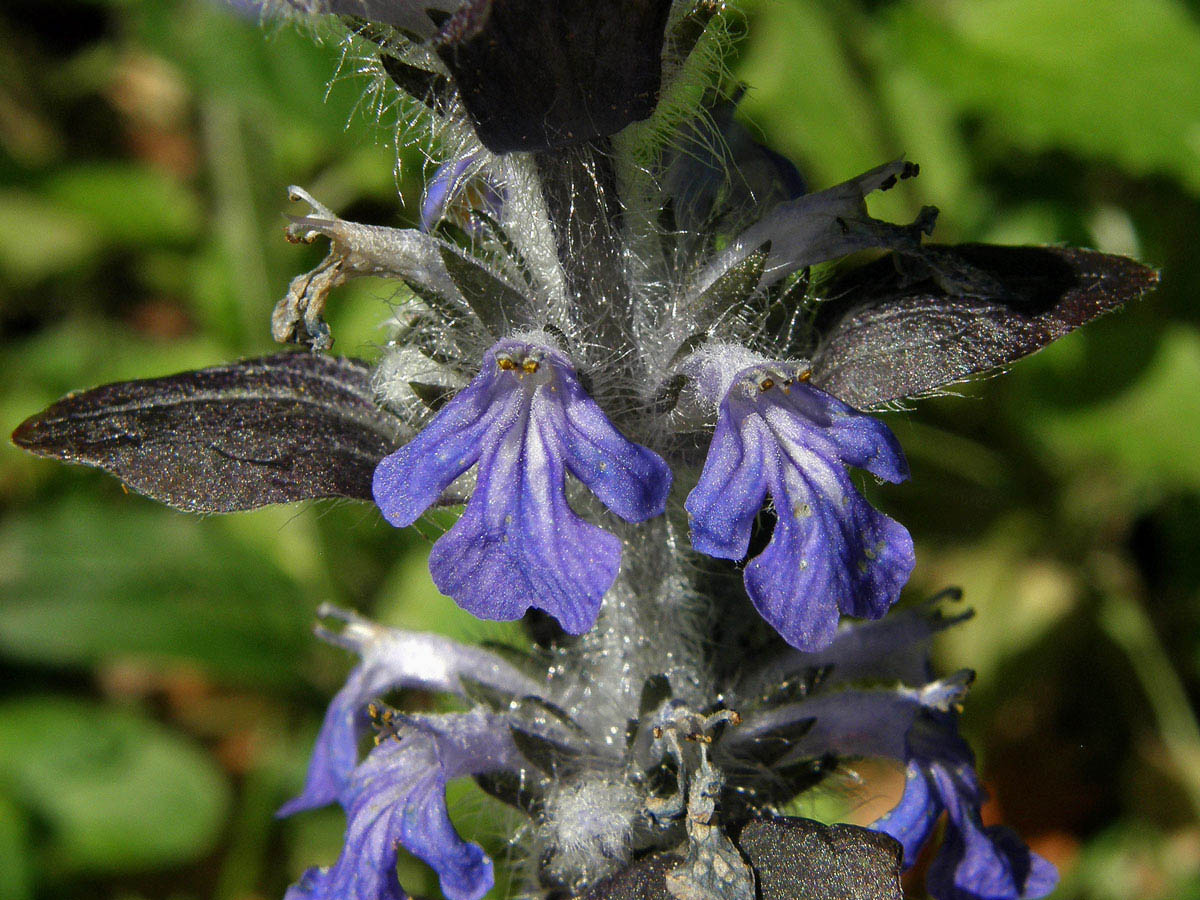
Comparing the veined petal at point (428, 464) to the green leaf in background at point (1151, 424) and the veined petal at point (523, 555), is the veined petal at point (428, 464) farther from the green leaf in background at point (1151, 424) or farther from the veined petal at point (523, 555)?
the green leaf in background at point (1151, 424)

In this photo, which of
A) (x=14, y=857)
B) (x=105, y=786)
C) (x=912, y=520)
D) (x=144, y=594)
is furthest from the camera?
(x=912, y=520)

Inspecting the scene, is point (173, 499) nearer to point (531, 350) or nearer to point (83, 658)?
point (531, 350)

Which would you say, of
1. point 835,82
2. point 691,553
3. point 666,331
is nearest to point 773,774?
point 691,553

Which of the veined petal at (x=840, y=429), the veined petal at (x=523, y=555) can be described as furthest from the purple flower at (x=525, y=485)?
the veined petal at (x=840, y=429)

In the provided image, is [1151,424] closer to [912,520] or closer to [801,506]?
[912,520]

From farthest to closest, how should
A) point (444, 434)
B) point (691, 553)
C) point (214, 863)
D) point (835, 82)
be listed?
point (214, 863) → point (835, 82) → point (691, 553) → point (444, 434)

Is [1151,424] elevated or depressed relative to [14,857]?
elevated

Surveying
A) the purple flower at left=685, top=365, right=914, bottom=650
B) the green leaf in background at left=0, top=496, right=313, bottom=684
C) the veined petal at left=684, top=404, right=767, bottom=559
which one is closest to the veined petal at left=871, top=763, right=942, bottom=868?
the purple flower at left=685, top=365, right=914, bottom=650

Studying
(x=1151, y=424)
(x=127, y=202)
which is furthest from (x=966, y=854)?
(x=127, y=202)
